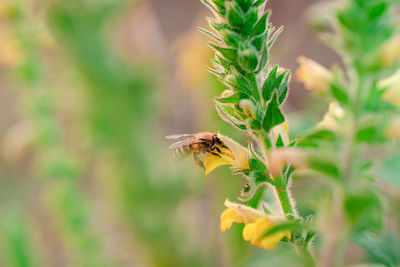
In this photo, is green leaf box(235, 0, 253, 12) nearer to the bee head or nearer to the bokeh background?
the bee head

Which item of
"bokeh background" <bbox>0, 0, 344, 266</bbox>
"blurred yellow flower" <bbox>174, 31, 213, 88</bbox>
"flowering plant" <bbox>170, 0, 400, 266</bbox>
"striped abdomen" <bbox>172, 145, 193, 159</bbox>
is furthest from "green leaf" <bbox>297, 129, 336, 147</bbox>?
"blurred yellow flower" <bbox>174, 31, 213, 88</bbox>

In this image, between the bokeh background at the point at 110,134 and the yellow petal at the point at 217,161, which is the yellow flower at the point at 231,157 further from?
the bokeh background at the point at 110,134

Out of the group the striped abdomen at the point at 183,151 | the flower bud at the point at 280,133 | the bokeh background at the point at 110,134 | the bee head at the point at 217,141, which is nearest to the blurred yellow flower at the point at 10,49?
the bokeh background at the point at 110,134

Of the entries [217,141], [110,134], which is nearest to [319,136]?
[217,141]

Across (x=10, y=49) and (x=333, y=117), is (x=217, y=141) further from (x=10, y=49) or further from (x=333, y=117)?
(x=10, y=49)

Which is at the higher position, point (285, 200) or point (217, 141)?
point (217, 141)

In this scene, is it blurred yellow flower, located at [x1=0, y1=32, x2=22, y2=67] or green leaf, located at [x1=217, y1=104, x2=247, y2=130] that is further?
blurred yellow flower, located at [x1=0, y1=32, x2=22, y2=67]

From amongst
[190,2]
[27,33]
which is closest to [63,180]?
[27,33]
